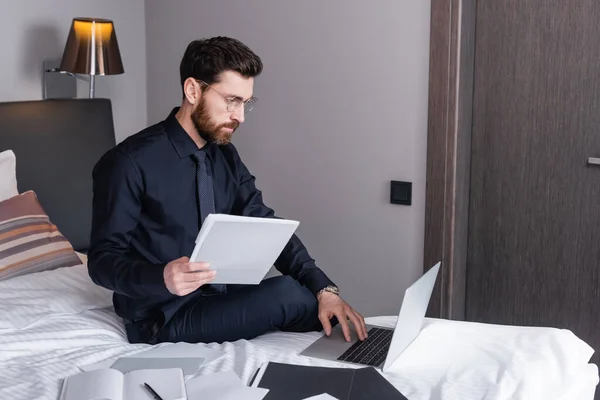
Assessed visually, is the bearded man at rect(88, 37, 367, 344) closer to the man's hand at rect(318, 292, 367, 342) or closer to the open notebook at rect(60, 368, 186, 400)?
the man's hand at rect(318, 292, 367, 342)

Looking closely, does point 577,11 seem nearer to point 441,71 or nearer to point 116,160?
point 441,71

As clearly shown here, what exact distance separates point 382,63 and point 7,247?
1.52 meters

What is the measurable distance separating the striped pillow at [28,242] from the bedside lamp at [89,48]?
2.06 ft

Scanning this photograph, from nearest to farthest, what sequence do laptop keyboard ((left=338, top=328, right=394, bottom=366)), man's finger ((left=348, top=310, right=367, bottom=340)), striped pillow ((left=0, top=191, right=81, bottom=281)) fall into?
laptop keyboard ((left=338, top=328, right=394, bottom=366)) → man's finger ((left=348, top=310, right=367, bottom=340)) → striped pillow ((left=0, top=191, right=81, bottom=281))

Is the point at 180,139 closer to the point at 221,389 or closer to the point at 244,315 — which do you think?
the point at 244,315

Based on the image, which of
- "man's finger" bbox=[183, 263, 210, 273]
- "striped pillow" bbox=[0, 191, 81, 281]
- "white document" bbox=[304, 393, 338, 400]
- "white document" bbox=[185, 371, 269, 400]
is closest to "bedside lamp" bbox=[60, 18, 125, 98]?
"striped pillow" bbox=[0, 191, 81, 281]

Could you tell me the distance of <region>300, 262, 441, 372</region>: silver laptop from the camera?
1878mm

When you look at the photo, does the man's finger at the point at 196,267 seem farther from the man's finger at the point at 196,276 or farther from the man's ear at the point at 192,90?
the man's ear at the point at 192,90

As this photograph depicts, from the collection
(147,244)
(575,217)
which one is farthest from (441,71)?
(147,244)

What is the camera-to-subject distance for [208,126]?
232 cm

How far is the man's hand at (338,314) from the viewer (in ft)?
7.13

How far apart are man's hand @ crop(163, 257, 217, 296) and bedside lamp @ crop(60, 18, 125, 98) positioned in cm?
144

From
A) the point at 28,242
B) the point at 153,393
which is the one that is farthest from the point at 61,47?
the point at 153,393

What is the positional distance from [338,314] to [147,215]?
1.98ft
